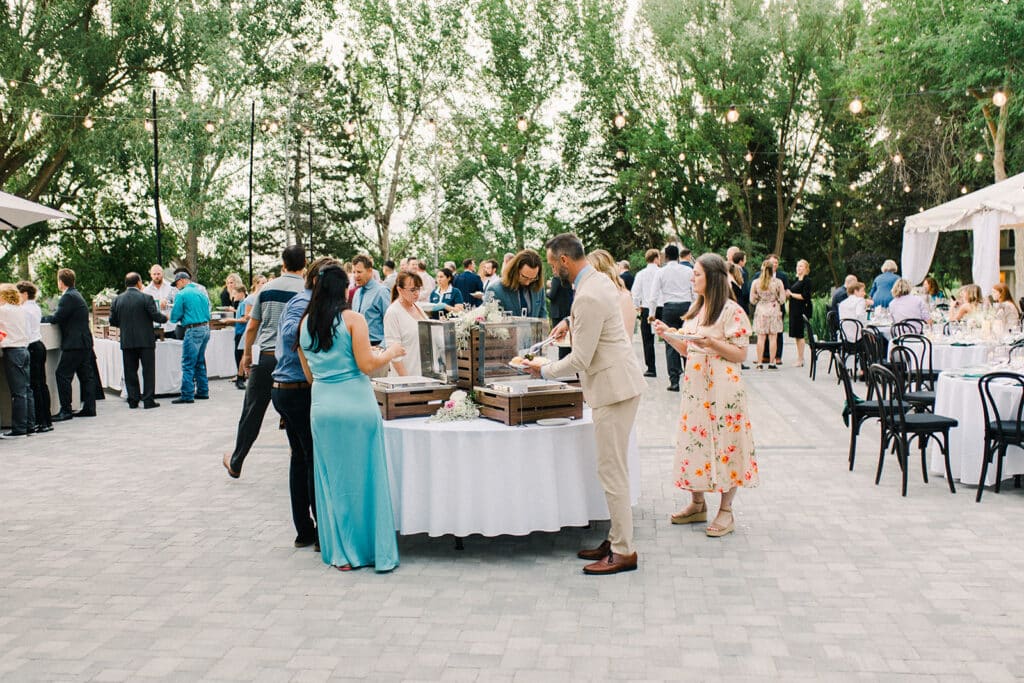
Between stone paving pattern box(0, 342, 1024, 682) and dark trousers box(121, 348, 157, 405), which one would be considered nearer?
stone paving pattern box(0, 342, 1024, 682)

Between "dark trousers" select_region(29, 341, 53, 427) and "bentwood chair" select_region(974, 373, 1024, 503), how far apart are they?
31.4 ft

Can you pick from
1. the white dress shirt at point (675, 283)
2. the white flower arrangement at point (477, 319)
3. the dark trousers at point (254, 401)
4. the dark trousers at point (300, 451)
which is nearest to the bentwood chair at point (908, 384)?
the white flower arrangement at point (477, 319)

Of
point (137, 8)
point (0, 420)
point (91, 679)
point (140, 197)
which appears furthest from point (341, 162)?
point (91, 679)

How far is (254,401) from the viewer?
7.19 metres

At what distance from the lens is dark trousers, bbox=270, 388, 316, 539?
17.1 feet

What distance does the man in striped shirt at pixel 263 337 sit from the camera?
668 centimetres

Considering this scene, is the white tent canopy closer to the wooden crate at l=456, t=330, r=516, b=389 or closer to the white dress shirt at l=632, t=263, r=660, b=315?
the white dress shirt at l=632, t=263, r=660, b=315

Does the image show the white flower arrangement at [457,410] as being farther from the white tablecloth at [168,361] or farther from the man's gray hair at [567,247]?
the white tablecloth at [168,361]

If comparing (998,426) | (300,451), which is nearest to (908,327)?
(998,426)

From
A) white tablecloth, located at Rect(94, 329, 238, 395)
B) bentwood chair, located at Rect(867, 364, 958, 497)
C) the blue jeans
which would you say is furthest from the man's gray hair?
white tablecloth, located at Rect(94, 329, 238, 395)

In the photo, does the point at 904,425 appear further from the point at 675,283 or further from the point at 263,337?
the point at 675,283

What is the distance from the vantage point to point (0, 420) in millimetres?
10375

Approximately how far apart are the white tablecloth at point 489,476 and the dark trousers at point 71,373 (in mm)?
7475

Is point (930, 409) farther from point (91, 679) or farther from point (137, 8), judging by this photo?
point (137, 8)
